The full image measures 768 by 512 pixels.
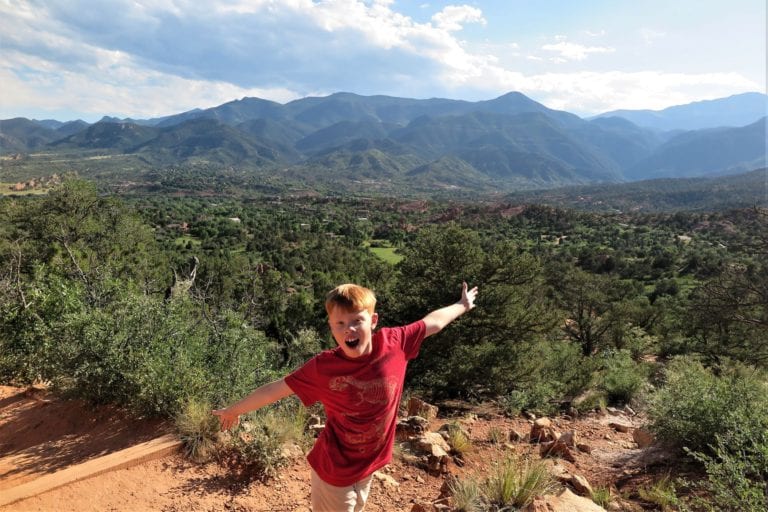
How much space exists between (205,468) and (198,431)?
0.37 m

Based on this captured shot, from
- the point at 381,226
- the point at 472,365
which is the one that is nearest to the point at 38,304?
the point at 472,365

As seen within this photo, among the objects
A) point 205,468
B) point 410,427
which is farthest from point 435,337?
point 205,468

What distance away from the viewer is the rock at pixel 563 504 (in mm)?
3265

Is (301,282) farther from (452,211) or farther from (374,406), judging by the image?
(452,211)

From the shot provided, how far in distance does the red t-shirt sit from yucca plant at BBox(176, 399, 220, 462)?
7.05ft

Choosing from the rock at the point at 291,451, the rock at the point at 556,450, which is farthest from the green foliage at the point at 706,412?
the rock at the point at 291,451

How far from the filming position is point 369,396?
2373mm

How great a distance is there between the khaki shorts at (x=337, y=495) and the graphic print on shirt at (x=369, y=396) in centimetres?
25

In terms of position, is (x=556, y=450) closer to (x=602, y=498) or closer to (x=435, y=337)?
(x=602, y=498)

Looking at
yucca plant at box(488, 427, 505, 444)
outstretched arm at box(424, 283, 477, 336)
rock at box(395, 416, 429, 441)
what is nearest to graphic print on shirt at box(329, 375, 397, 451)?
outstretched arm at box(424, 283, 477, 336)

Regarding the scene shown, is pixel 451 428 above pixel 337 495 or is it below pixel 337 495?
below

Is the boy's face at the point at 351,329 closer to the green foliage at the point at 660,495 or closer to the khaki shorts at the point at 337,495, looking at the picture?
the khaki shorts at the point at 337,495

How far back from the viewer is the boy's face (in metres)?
2.28

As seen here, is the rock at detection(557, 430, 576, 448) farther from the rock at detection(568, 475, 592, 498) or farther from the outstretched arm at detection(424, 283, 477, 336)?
the outstretched arm at detection(424, 283, 477, 336)
